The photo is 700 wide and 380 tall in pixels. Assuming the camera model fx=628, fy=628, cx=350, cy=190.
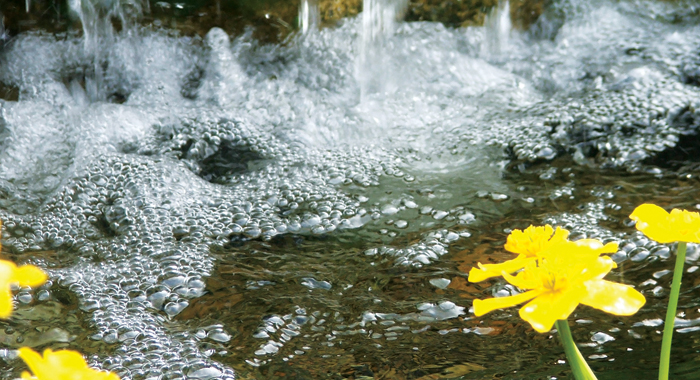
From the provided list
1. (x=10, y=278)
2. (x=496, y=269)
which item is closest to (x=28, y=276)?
(x=10, y=278)

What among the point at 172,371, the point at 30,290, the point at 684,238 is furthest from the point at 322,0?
the point at 684,238

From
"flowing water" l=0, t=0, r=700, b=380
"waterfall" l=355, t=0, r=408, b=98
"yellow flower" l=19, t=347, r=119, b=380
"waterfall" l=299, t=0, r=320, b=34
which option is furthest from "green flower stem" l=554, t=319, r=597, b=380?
"waterfall" l=299, t=0, r=320, b=34

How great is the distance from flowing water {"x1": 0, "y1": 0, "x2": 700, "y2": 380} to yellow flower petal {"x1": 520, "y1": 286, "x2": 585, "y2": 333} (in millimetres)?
472

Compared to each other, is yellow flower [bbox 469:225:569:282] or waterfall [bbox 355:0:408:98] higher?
waterfall [bbox 355:0:408:98]

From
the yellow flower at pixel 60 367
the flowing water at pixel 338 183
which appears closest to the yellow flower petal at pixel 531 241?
the yellow flower at pixel 60 367

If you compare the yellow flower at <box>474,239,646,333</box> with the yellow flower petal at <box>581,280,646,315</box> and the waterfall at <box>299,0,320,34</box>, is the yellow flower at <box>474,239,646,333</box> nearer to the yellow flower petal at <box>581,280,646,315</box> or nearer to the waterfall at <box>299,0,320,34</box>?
the yellow flower petal at <box>581,280,646,315</box>

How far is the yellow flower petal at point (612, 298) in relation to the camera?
0.49 metres

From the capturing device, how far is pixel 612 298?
0.51 meters

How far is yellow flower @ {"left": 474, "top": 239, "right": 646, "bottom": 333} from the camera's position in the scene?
50cm

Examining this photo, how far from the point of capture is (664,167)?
1.84 meters

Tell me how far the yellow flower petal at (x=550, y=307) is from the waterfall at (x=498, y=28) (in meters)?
2.48

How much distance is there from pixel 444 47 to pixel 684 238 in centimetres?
234

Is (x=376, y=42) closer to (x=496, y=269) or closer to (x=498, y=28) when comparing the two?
(x=498, y=28)

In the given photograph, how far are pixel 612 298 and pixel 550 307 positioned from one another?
0.17 feet
